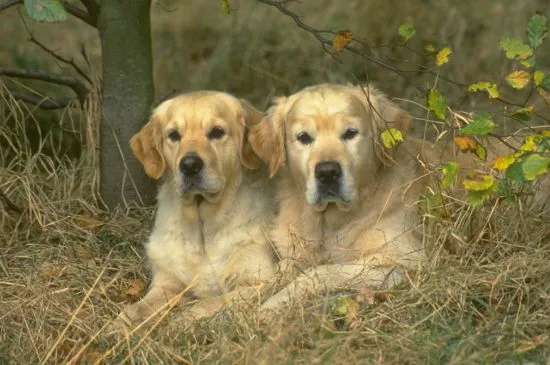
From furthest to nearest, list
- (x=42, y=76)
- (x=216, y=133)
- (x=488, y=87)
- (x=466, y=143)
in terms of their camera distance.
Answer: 1. (x=42, y=76)
2. (x=216, y=133)
3. (x=488, y=87)
4. (x=466, y=143)

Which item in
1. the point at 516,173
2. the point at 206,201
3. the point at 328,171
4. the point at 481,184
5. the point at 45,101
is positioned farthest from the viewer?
the point at 45,101

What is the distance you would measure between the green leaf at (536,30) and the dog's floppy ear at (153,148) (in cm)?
207

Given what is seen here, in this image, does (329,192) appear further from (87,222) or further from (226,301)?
(87,222)

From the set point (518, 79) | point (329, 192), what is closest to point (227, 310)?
point (329, 192)

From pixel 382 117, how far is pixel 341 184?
0.44 metres

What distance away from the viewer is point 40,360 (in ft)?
15.4

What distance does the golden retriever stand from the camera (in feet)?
17.4

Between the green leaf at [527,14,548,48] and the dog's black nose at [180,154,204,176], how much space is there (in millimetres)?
1730

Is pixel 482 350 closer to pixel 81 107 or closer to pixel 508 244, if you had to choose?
pixel 508 244

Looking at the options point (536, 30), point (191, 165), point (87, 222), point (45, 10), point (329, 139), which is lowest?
point (87, 222)

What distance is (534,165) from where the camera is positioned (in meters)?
4.23

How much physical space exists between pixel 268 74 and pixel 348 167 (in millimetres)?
3955

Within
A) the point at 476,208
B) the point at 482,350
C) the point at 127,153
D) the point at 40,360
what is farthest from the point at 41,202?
the point at 482,350

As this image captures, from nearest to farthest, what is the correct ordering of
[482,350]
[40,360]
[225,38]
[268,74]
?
[482,350] → [40,360] → [268,74] → [225,38]
